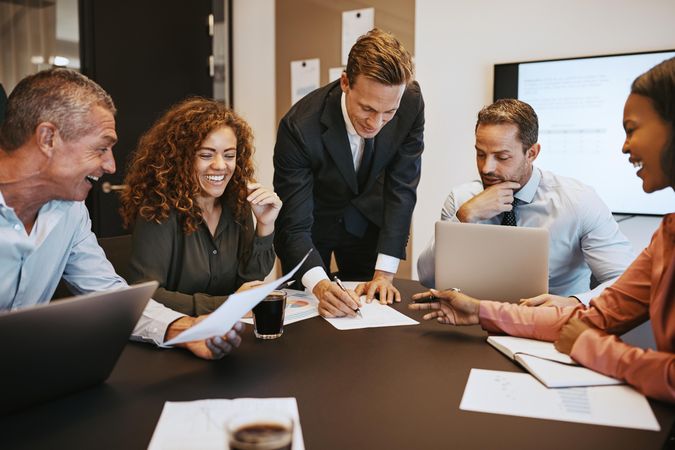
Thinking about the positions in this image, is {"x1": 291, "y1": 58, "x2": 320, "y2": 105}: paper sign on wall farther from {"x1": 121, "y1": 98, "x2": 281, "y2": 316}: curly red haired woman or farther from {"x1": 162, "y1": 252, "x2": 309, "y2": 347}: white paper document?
{"x1": 162, "y1": 252, "x2": 309, "y2": 347}: white paper document

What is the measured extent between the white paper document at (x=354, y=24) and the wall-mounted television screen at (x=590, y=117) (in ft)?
3.20

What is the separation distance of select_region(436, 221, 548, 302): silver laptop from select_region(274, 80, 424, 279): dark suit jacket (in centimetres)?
59

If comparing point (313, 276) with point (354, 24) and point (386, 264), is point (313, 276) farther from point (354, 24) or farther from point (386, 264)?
point (354, 24)

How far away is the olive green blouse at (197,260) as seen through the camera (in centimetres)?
163

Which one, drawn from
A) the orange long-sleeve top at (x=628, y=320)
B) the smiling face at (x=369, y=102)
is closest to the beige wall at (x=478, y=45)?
the smiling face at (x=369, y=102)

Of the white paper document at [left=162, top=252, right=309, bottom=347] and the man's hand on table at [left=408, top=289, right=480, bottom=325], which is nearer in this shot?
the white paper document at [left=162, top=252, right=309, bottom=347]

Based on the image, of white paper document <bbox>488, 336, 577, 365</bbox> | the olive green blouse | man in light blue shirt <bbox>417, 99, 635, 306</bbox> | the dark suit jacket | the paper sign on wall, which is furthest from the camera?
the paper sign on wall

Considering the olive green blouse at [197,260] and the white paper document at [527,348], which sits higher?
the olive green blouse at [197,260]

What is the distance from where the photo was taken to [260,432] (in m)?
0.66

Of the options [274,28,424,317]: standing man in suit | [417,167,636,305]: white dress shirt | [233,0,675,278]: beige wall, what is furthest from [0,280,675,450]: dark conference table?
[233,0,675,278]: beige wall

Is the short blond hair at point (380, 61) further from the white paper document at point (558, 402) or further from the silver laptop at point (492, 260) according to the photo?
the white paper document at point (558, 402)

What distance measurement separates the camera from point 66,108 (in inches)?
51.4

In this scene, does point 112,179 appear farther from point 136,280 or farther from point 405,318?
point 405,318

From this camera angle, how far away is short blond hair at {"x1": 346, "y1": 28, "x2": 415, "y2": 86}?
6.17 ft
